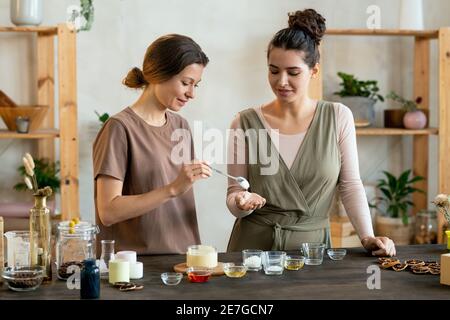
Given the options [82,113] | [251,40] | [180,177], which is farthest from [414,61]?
[180,177]

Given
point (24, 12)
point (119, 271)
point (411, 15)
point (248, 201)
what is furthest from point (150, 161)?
point (411, 15)

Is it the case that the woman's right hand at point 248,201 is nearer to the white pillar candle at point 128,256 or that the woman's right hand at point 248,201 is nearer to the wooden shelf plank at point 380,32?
the white pillar candle at point 128,256

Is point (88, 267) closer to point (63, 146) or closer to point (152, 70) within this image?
point (152, 70)

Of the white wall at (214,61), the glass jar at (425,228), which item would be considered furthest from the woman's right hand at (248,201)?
the glass jar at (425,228)

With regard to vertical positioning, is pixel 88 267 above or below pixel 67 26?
below

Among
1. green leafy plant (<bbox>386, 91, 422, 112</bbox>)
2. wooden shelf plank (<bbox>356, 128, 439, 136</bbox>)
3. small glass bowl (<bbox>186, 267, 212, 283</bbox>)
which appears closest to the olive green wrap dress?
small glass bowl (<bbox>186, 267, 212, 283</bbox>)

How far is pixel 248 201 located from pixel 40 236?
78cm

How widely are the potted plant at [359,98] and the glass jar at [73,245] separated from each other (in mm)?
2759

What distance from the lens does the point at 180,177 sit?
2713mm

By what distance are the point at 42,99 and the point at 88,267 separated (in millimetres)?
2729

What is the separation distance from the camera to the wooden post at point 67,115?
4.48 meters

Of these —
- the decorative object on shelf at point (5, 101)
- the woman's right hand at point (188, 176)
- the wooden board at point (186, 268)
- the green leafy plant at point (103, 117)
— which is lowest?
the wooden board at point (186, 268)

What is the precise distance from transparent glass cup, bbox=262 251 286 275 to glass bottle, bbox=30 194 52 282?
0.68 m
